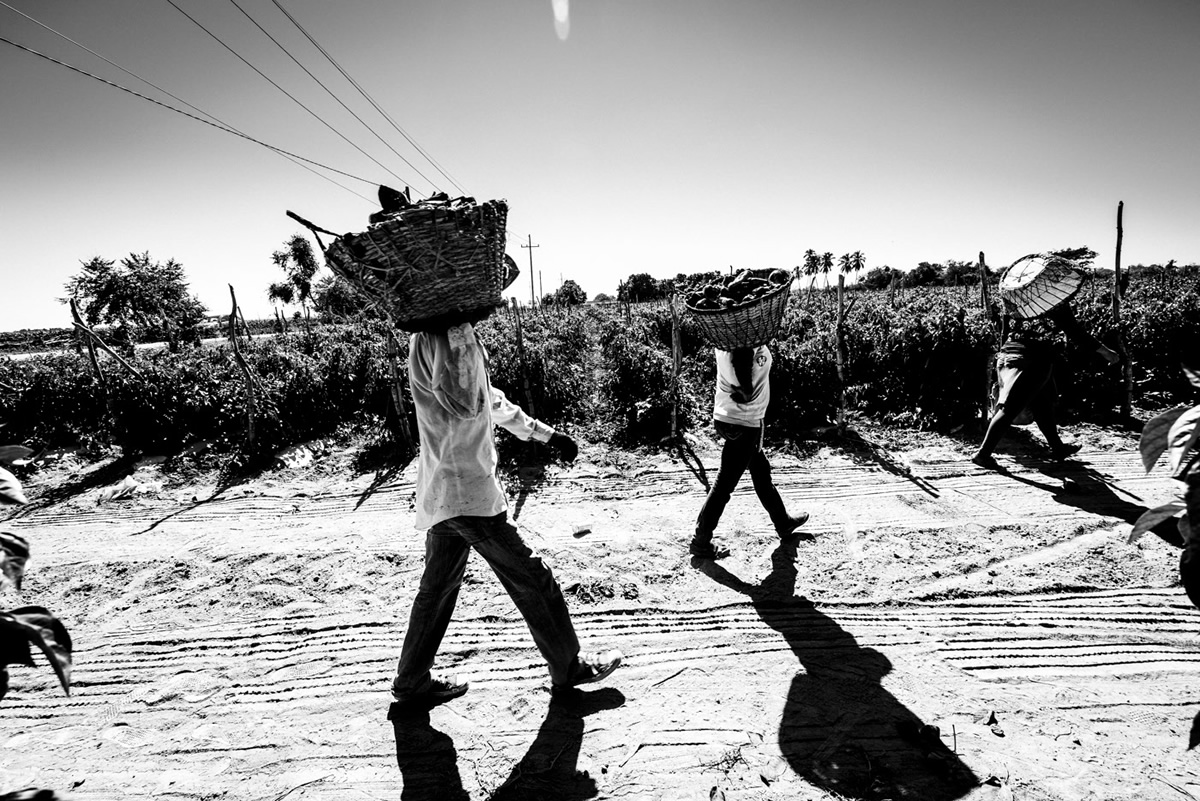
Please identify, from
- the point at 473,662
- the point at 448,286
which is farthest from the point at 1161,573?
the point at 448,286

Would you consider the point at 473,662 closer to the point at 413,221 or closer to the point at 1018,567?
the point at 413,221

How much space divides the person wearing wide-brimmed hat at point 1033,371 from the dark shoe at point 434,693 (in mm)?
5196

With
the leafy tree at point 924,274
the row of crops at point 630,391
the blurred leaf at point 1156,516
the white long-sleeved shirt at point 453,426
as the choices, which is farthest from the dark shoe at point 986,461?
the leafy tree at point 924,274

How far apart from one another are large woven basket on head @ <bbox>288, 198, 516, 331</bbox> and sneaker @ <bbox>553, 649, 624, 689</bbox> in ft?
5.49

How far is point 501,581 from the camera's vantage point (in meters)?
2.46

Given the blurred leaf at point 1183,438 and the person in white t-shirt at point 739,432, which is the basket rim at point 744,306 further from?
the blurred leaf at point 1183,438

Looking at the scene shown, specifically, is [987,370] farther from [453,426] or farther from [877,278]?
[877,278]

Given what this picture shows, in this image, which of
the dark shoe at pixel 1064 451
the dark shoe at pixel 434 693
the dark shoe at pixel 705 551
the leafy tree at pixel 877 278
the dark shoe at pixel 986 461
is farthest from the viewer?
the leafy tree at pixel 877 278

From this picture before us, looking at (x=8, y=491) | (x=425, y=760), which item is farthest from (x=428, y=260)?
(x=425, y=760)

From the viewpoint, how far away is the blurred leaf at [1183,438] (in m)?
1.26

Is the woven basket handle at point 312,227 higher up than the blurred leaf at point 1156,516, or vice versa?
the woven basket handle at point 312,227

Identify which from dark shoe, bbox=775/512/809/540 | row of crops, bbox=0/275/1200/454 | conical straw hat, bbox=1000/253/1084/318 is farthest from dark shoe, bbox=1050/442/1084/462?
dark shoe, bbox=775/512/809/540

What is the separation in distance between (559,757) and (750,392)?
229 cm

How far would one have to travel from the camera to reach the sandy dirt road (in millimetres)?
2230
